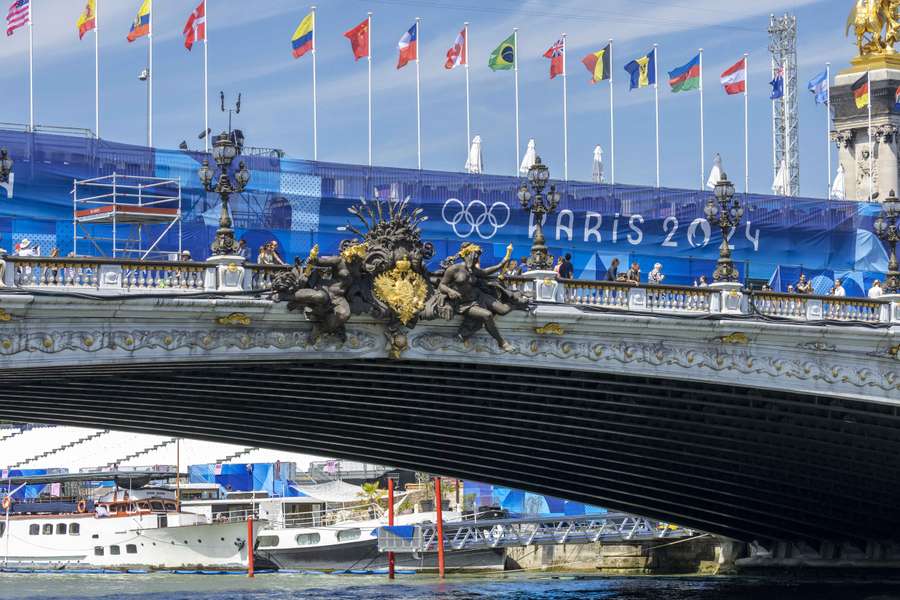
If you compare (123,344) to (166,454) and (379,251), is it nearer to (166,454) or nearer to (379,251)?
(379,251)

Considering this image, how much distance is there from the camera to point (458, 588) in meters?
76.9

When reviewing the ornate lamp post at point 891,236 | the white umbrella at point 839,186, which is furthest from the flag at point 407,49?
the white umbrella at point 839,186

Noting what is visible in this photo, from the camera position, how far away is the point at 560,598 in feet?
229

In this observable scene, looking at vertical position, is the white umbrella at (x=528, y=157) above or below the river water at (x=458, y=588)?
above

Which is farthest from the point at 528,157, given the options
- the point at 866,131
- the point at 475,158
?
the point at 866,131

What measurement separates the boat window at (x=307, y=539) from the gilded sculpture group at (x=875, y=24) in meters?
37.3

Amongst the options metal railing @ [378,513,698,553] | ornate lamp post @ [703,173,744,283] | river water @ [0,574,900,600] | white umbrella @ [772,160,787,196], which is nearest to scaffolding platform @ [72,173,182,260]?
river water @ [0,574,900,600]

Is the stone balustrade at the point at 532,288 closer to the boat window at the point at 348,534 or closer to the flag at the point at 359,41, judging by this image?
the flag at the point at 359,41

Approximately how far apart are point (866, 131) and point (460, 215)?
1516 inches

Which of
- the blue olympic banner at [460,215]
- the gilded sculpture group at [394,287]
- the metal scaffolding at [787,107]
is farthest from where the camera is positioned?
the metal scaffolding at [787,107]

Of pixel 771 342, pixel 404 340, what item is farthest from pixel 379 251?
pixel 771 342

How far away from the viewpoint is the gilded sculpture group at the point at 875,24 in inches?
3644

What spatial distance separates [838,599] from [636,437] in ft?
37.0

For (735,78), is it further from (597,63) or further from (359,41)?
(359,41)
